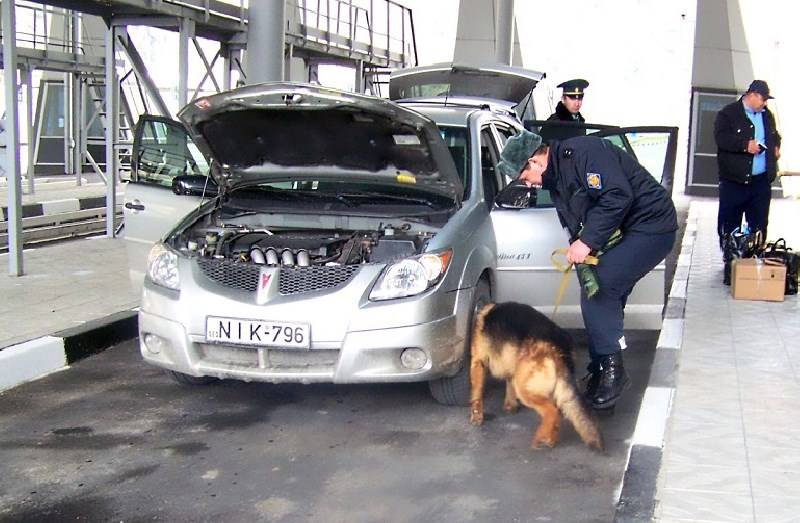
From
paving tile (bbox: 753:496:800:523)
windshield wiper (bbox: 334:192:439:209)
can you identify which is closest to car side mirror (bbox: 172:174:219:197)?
windshield wiper (bbox: 334:192:439:209)

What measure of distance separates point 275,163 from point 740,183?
190 inches

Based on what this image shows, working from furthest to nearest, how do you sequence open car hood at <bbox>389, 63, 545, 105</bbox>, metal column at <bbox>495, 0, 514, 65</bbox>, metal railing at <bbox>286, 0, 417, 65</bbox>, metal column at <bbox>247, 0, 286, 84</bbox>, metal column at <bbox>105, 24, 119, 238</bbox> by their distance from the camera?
1. metal column at <bbox>495, 0, 514, 65</bbox>
2. metal railing at <bbox>286, 0, 417, 65</bbox>
3. open car hood at <bbox>389, 63, 545, 105</bbox>
4. metal column at <bbox>105, 24, 119, 238</bbox>
5. metal column at <bbox>247, 0, 286, 84</bbox>

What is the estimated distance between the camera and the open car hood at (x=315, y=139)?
484cm

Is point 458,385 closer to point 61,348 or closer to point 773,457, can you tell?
point 773,457

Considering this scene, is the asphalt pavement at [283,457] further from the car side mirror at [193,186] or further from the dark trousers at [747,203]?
the dark trousers at [747,203]

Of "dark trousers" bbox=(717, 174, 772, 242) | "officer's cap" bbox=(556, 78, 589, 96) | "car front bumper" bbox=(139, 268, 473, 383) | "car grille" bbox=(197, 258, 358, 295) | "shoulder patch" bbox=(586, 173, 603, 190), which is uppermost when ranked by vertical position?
"officer's cap" bbox=(556, 78, 589, 96)

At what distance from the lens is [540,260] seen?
5.62m

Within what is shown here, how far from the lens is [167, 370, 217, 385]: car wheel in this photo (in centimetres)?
532

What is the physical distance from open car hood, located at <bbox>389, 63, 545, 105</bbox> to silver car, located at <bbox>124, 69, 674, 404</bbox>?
4.75 meters

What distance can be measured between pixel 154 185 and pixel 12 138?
7.35ft

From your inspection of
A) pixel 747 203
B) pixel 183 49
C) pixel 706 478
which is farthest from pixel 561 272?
pixel 183 49

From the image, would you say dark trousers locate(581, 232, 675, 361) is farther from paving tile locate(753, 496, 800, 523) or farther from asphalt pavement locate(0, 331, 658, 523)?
paving tile locate(753, 496, 800, 523)

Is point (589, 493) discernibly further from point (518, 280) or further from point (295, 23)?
point (295, 23)

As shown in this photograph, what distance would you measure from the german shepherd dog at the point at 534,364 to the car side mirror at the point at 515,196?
89 centimetres
